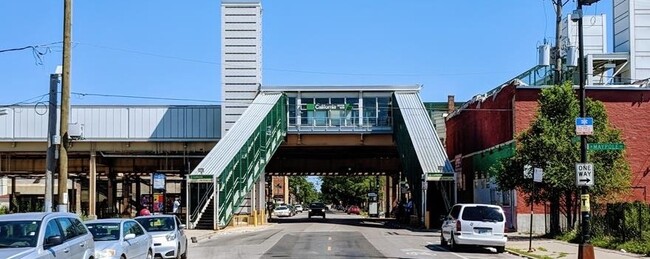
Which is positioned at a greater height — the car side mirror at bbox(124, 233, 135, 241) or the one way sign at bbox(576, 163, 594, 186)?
the one way sign at bbox(576, 163, 594, 186)

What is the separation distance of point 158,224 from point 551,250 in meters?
12.6

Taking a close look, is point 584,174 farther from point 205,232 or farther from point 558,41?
point 205,232

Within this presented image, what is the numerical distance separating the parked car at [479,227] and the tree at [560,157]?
595cm

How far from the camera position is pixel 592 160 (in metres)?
30.9

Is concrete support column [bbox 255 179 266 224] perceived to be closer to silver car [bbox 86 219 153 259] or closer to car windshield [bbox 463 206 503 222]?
car windshield [bbox 463 206 503 222]

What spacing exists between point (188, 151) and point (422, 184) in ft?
71.2

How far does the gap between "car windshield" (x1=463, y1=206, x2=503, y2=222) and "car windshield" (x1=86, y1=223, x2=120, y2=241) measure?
1251 centimetres

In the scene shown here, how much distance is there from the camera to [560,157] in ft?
102

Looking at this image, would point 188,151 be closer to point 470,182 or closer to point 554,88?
point 470,182

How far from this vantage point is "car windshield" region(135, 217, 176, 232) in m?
21.3

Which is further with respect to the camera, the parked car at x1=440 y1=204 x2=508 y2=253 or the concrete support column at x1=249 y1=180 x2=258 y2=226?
the concrete support column at x1=249 y1=180 x2=258 y2=226

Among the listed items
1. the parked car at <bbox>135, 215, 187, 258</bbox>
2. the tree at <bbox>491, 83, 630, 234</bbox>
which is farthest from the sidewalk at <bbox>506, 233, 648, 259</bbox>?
the parked car at <bbox>135, 215, 187, 258</bbox>

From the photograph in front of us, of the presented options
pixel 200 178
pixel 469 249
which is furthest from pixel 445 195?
pixel 469 249

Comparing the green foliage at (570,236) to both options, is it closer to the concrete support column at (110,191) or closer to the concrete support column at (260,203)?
the concrete support column at (260,203)
